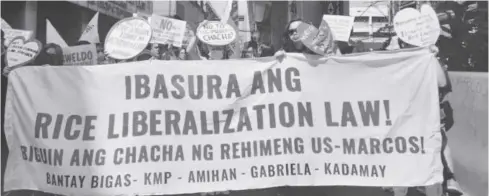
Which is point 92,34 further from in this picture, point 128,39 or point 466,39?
point 466,39

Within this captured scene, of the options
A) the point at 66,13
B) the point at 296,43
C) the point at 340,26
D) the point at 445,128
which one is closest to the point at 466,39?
the point at 445,128

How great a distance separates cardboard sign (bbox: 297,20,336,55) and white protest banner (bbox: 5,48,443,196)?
14 cm

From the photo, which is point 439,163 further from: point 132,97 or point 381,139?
point 132,97

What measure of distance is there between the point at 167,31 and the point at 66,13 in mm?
4918

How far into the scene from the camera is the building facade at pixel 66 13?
27.6ft

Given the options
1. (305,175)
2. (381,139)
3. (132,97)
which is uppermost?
(132,97)

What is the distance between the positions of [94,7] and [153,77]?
617 centimetres

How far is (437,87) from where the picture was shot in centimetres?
406

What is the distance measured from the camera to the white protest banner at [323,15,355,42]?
184 inches

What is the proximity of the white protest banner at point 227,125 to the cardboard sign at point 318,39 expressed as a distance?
0.14m

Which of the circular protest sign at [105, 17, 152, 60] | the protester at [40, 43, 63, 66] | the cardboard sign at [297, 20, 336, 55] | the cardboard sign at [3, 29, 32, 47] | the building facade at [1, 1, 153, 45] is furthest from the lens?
the building facade at [1, 1, 153, 45]

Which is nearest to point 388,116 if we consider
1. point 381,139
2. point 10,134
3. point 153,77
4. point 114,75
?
point 381,139

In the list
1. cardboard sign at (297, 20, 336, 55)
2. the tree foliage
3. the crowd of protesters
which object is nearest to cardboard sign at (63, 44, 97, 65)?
the crowd of protesters

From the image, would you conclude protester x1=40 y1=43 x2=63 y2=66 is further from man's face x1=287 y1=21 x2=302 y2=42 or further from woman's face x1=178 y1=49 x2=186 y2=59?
man's face x1=287 y1=21 x2=302 y2=42
